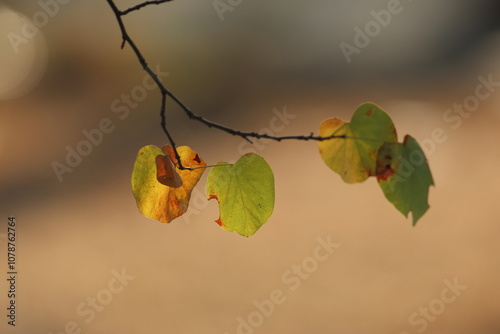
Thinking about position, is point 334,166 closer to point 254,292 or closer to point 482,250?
point 254,292

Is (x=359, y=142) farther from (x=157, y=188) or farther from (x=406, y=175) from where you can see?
(x=157, y=188)

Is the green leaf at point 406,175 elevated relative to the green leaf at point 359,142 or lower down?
lower down

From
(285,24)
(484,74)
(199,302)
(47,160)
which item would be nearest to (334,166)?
(199,302)

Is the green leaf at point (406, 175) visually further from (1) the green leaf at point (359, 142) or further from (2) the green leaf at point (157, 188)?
(2) the green leaf at point (157, 188)

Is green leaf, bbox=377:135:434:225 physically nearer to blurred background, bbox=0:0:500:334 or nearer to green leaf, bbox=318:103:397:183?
green leaf, bbox=318:103:397:183

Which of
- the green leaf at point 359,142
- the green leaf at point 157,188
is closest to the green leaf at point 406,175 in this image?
the green leaf at point 359,142

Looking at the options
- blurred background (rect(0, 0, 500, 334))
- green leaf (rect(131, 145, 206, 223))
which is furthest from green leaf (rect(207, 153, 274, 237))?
blurred background (rect(0, 0, 500, 334))
